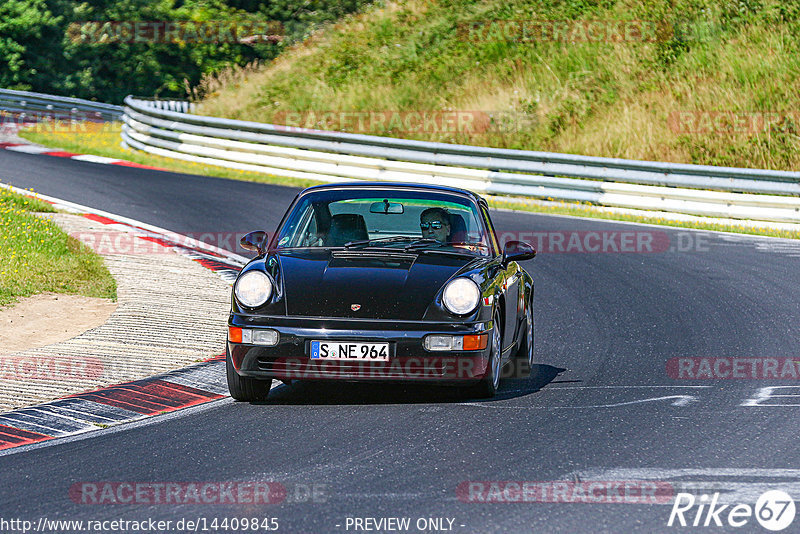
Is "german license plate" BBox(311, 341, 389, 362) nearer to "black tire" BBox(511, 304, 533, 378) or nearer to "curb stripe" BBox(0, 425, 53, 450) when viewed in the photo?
"curb stripe" BBox(0, 425, 53, 450)

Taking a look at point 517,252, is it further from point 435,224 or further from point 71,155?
point 71,155

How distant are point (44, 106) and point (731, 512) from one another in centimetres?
3297

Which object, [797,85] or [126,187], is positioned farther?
[797,85]

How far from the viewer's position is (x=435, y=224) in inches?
341

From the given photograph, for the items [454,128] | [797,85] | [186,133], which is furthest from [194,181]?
[797,85]

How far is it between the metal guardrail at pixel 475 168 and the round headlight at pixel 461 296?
39.7 feet

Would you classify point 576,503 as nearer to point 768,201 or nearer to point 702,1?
point 768,201

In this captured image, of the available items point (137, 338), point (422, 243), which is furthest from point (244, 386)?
point (137, 338)

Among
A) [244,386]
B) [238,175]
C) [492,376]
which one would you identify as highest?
[238,175]

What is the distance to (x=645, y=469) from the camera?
5855 millimetres

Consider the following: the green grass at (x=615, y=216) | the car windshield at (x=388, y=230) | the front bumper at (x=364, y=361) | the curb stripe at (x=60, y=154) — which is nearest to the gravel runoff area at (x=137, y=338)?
the car windshield at (x=388, y=230)

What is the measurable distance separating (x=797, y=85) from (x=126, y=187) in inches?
550

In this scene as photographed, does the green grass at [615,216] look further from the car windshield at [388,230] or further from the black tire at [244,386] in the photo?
the black tire at [244,386]

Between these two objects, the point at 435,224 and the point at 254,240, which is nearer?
the point at 254,240
